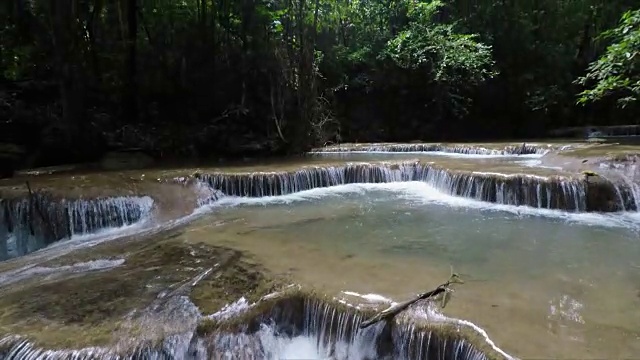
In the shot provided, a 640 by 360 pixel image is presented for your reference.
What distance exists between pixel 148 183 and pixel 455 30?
52.6ft

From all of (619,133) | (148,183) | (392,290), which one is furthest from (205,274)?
(619,133)

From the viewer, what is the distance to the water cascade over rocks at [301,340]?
386cm

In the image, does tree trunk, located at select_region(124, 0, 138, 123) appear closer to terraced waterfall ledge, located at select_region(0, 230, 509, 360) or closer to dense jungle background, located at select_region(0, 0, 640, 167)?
dense jungle background, located at select_region(0, 0, 640, 167)

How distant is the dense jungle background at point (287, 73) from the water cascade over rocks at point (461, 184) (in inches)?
90.3

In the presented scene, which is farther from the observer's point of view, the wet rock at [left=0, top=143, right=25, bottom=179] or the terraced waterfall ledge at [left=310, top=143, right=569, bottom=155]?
the terraced waterfall ledge at [left=310, top=143, right=569, bottom=155]

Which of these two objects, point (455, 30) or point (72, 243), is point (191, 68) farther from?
point (455, 30)

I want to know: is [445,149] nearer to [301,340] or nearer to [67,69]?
[67,69]

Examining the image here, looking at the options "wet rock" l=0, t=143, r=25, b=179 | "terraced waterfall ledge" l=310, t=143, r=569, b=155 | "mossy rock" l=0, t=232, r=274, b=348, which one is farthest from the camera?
"terraced waterfall ledge" l=310, t=143, r=569, b=155

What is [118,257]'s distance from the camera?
6.15m

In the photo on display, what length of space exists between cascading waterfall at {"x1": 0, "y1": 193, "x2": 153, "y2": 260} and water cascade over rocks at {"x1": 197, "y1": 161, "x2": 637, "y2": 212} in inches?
101

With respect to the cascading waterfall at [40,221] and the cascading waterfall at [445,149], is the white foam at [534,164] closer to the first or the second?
the cascading waterfall at [445,149]

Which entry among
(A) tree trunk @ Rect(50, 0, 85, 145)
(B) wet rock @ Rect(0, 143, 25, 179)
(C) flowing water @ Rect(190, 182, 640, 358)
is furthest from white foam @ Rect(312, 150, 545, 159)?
(B) wet rock @ Rect(0, 143, 25, 179)

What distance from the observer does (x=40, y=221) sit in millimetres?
8219

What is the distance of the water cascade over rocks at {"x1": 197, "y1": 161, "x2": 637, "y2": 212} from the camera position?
829 centimetres
